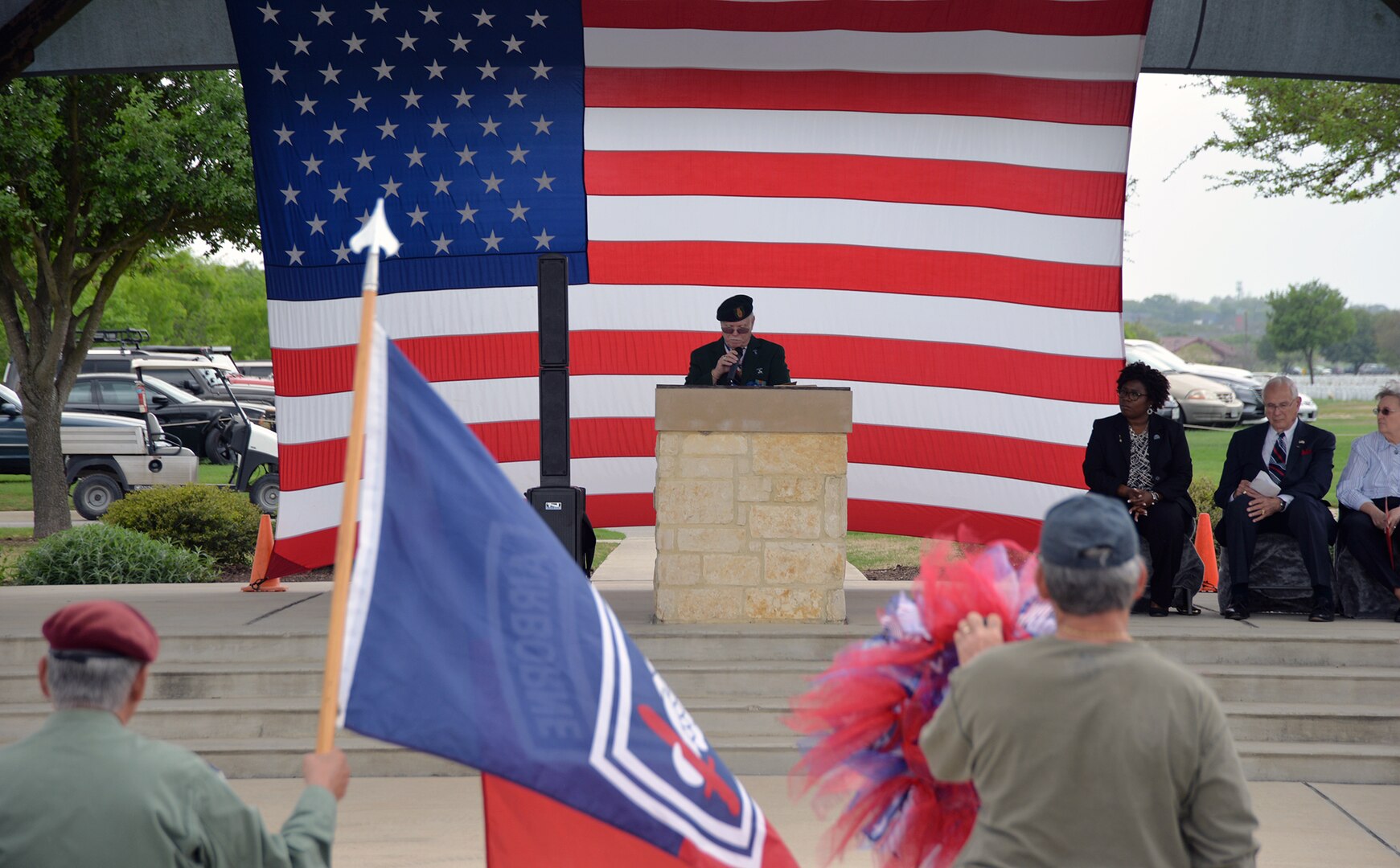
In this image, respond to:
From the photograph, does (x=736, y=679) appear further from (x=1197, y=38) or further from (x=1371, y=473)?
(x=1197, y=38)

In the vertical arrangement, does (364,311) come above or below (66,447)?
above

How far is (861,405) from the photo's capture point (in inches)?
372

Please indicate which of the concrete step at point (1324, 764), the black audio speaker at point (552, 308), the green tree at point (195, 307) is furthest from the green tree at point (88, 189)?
the green tree at point (195, 307)

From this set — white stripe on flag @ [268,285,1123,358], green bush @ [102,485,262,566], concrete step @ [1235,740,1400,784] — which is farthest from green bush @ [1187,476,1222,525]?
green bush @ [102,485,262,566]

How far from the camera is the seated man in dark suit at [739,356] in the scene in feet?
26.8

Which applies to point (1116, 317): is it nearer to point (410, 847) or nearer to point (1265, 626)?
point (1265, 626)

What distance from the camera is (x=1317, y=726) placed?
21.1 ft

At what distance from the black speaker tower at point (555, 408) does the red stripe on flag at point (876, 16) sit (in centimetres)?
238

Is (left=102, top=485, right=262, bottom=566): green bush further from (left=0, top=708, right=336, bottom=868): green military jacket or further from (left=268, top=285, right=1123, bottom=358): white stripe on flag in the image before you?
(left=0, top=708, right=336, bottom=868): green military jacket

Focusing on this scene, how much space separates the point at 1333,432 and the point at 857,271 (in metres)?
8.44

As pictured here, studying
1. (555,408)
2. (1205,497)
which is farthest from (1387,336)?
(555,408)

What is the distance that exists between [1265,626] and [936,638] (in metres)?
5.44

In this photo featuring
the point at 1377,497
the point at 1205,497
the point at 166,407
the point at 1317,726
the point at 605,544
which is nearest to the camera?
the point at 1317,726

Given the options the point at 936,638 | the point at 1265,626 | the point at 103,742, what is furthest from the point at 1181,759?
the point at 1265,626
